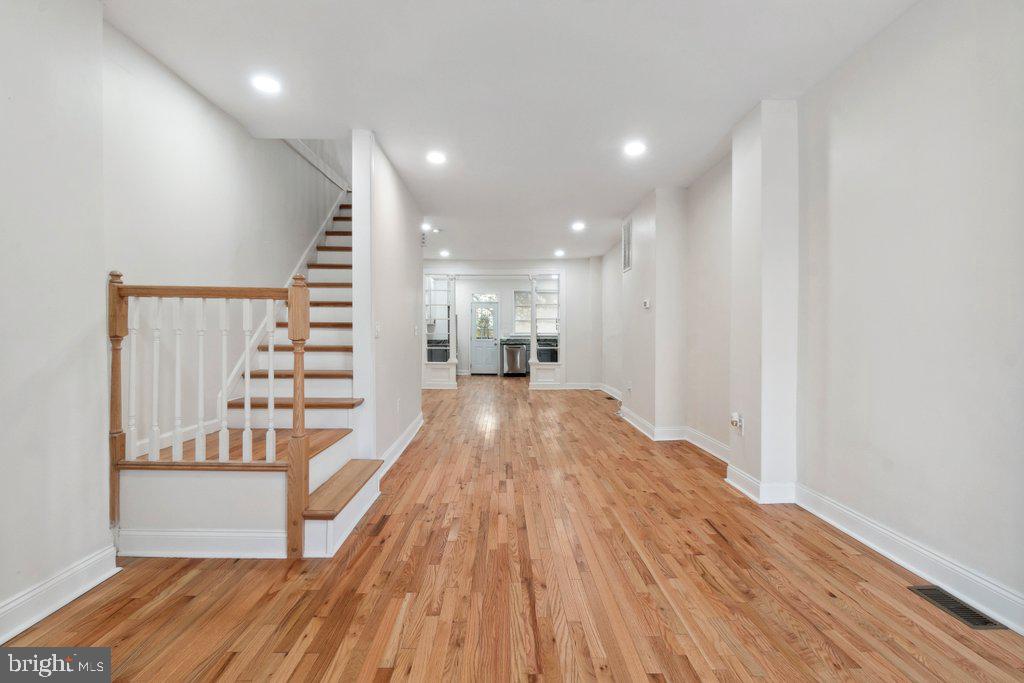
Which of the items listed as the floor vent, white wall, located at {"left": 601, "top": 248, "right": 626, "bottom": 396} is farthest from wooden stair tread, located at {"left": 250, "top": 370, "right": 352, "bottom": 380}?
white wall, located at {"left": 601, "top": 248, "right": 626, "bottom": 396}

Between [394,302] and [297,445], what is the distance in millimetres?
2003

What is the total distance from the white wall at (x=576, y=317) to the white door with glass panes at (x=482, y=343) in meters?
2.26

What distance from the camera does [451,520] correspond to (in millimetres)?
2539

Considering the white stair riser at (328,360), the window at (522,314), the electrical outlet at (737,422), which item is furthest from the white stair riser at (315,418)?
the window at (522,314)

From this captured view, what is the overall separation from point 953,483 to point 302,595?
8.89 feet

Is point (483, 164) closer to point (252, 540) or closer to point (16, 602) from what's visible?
point (252, 540)

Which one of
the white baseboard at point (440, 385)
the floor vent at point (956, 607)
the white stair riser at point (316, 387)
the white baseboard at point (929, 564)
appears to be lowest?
the floor vent at point (956, 607)

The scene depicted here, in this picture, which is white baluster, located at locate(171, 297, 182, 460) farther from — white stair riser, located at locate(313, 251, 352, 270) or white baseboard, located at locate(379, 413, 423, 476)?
white stair riser, located at locate(313, 251, 352, 270)

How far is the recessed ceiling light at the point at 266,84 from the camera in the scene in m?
2.56

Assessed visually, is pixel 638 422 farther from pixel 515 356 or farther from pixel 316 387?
pixel 515 356

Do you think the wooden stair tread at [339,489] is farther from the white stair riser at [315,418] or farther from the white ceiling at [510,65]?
the white ceiling at [510,65]

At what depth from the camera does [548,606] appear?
1717 millimetres

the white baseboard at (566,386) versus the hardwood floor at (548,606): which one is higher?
the white baseboard at (566,386)

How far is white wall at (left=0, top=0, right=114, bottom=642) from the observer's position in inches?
61.6
